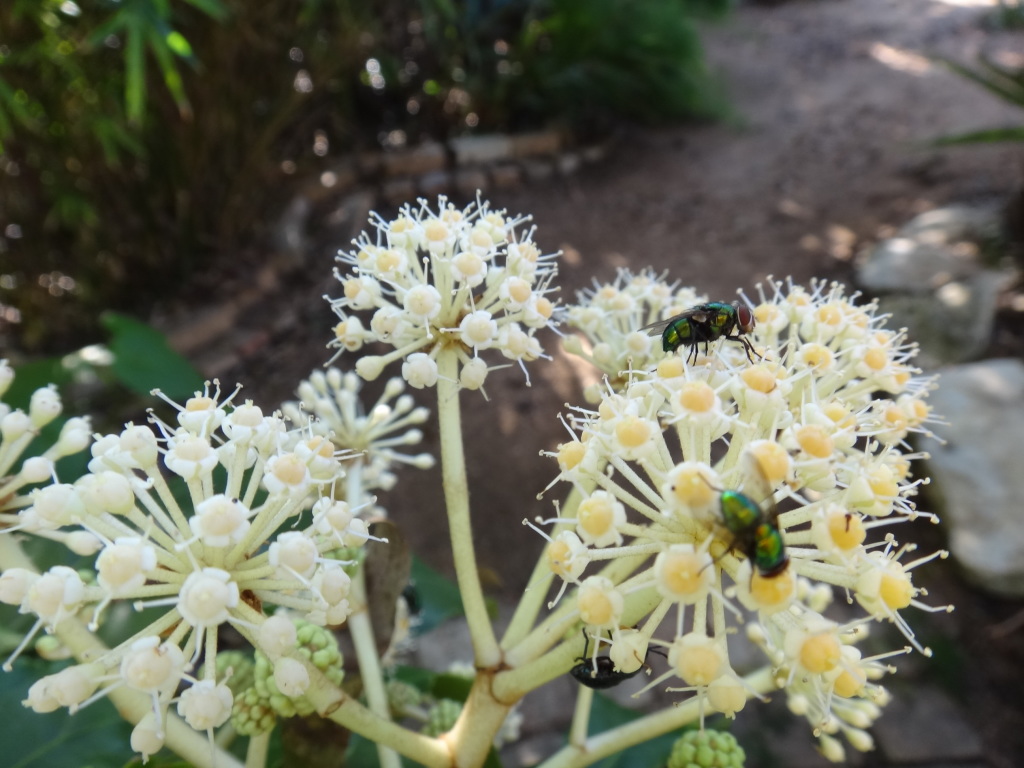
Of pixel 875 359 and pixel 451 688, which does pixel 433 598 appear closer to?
pixel 451 688

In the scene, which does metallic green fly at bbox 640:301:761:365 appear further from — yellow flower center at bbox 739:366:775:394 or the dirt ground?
the dirt ground

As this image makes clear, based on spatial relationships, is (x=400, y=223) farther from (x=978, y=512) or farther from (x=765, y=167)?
(x=765, y=167)

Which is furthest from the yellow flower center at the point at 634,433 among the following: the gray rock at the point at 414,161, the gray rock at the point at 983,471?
the gray rock at the point at 414,161

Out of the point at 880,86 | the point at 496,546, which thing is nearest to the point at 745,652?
the point at 496,546

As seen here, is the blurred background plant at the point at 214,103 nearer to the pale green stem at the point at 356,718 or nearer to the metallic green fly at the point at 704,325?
the metallic green fly at the point at 704,325

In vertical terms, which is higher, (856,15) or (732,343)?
(732,343)

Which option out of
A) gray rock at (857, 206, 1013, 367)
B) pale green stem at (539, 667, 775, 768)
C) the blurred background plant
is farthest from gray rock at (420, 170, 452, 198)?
pale green stem at (539, 667, 775, 768)
